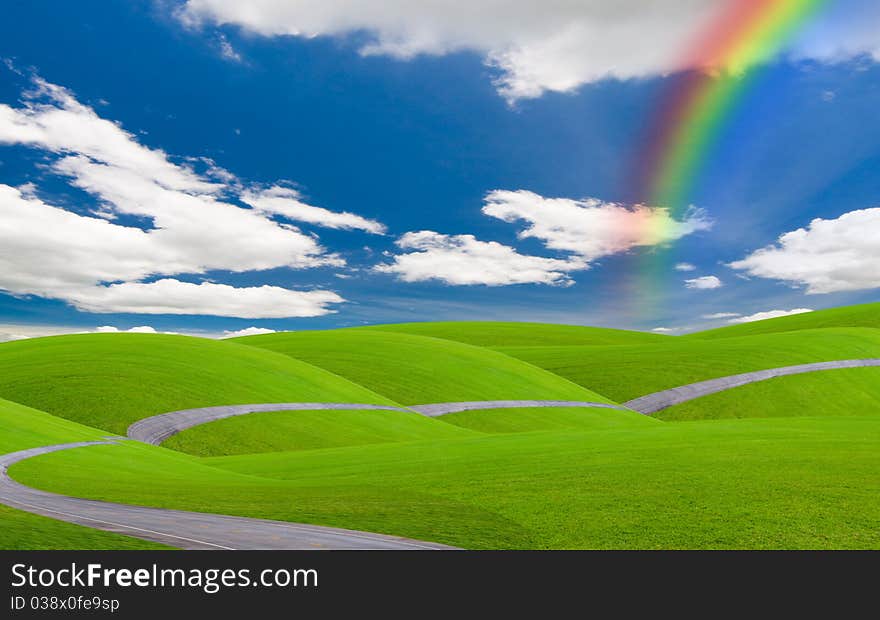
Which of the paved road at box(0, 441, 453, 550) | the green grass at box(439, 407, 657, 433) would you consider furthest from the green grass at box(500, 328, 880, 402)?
the paved road at box(0, 441, 453, 550)

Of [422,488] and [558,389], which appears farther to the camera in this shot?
[558,389]

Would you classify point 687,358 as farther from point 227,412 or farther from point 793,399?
point 227,412

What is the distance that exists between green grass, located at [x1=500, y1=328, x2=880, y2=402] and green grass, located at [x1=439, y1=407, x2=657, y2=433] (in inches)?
605

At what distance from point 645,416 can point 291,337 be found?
58352 millimetres

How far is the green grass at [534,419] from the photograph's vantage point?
206ft

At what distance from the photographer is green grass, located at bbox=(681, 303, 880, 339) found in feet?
457

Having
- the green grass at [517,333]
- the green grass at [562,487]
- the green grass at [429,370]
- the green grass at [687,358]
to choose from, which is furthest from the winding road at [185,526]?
the green grass at [517,333]

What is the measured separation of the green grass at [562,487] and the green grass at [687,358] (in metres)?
50.8

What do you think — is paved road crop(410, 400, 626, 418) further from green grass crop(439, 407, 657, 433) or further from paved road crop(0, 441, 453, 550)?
paved road crop(0, 441, 453, 550)

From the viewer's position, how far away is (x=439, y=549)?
1330cm

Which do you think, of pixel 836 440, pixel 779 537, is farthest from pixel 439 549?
pixel 836 440

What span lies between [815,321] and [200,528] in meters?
164

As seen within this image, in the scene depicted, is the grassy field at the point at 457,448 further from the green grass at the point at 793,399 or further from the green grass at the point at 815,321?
the green grass at the point at 815,321

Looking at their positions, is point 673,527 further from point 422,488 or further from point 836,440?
point 836,440
